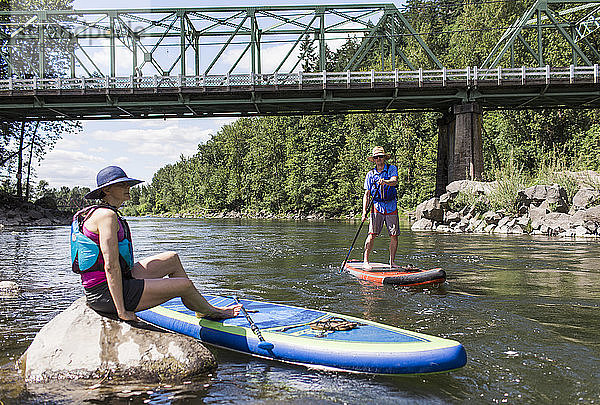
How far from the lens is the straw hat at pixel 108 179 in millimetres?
4133

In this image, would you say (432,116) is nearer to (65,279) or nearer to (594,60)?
(594,60)

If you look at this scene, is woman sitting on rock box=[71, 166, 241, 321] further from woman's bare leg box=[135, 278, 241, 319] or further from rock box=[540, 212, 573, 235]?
rock box=[540, 212, 573, 235]

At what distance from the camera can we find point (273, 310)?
5.07 meters

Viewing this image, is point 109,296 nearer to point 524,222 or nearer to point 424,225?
point 524,222

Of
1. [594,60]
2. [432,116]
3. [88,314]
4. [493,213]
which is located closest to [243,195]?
[432,116]

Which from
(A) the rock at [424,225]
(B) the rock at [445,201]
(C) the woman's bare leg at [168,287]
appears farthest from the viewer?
(B) the rock at [445,201]

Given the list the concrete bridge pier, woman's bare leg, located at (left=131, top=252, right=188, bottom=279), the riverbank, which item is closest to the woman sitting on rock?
woman's bare leg, located at (left=131, top=252, right=188, bottom=279)

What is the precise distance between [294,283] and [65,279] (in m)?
3.57

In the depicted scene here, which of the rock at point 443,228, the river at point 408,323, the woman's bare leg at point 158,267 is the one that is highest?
the woman's bare leg at point 158,267

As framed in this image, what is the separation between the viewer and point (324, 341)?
13.2ft

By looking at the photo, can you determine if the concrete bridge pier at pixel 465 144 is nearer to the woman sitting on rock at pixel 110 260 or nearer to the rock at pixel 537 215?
the rock at pixel 537 215

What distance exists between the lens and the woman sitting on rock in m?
3.96

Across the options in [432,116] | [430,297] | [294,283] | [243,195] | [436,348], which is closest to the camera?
[436,348]

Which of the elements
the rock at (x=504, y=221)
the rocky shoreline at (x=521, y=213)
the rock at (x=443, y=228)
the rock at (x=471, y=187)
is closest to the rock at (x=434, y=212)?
the rocky shoreline at (x=521, y=213)
